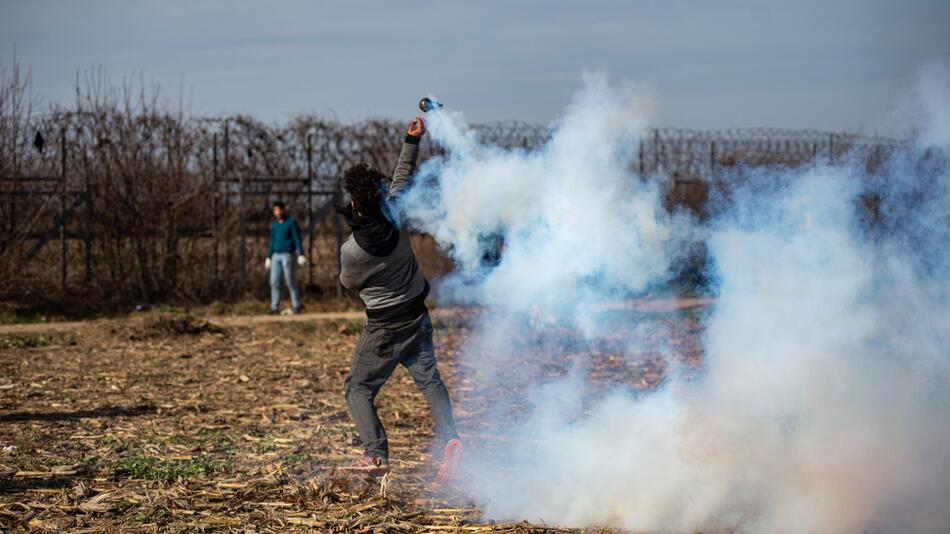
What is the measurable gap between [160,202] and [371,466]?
13.2m

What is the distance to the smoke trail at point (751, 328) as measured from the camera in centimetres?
614

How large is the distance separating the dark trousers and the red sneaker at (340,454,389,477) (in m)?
0.04

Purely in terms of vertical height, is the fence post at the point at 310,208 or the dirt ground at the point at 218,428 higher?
the fence post at the point at 310,208

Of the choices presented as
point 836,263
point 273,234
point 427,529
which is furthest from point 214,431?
point 273,234

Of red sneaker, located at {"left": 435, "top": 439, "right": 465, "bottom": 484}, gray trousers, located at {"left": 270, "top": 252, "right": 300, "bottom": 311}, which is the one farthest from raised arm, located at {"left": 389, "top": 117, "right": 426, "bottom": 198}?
gray trousers, located at {"left": 270, "top": 252, "right": 300, "bottom": 311}

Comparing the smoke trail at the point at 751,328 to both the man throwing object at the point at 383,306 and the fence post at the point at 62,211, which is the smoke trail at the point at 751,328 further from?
the fence post at the point at 62,211

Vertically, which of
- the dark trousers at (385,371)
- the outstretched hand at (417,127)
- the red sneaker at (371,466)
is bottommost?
the red sneaker at (371,466)

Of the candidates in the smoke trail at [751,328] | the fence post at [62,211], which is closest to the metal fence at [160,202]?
the fence post at [62,211]

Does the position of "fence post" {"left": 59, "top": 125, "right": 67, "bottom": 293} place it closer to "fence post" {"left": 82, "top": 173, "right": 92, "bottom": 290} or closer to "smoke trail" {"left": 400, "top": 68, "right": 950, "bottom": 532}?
"fence post" {"left": 82, "top": 173, "right": 92, "bottom": 290}

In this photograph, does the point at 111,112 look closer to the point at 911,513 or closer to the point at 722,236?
the point at 722,236

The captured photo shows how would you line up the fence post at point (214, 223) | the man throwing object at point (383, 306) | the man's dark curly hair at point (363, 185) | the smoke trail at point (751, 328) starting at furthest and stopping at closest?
the fence post at point (214, 223)
the man throwing object at point (383, 306)
the man's dark curly hair at point (363, 185)
the smoke trail at point (751, 328)

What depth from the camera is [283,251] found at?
17609 mm

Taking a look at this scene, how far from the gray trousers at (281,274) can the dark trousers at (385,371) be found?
10683 millimetres

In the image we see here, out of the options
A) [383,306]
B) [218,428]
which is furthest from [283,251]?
[383,306]
